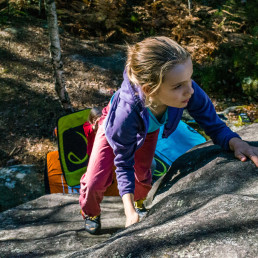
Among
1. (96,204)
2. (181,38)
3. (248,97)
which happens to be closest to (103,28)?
(181,38)

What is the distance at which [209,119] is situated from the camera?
2471mm

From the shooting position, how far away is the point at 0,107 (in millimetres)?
6414

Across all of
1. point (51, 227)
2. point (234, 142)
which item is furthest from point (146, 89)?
point (51, 227)

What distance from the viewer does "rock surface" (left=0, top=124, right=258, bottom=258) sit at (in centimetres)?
135

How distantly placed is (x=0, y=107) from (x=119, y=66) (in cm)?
347

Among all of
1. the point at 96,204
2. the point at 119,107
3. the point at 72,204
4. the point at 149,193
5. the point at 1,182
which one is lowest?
the point at 1,182

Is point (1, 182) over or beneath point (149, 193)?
beneath

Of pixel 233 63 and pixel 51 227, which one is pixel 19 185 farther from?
pixel 233 63

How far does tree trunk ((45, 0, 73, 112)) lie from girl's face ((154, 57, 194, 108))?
419cm

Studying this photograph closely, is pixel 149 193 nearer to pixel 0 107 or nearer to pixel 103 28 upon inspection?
pixel 0 107

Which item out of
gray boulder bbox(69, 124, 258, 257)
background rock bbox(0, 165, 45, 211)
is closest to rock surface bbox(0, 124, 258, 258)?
gray boulder bbox(69, 124, 258, 257)

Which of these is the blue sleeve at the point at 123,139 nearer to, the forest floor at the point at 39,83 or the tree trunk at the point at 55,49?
the forest floor at the point at 39,83

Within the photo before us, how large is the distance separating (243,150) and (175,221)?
100 centimetres

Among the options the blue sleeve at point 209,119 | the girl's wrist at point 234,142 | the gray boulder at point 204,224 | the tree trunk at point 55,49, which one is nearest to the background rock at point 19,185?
the tree trunk at point 55,49
